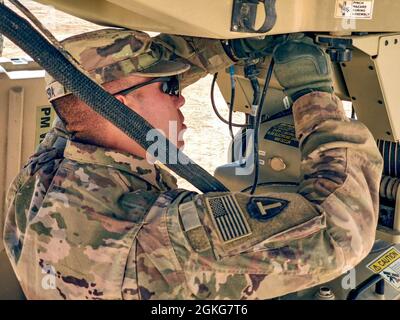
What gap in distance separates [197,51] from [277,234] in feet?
2.02

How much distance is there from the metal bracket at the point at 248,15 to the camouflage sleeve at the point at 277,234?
1.17ft

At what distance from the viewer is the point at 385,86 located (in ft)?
7.55

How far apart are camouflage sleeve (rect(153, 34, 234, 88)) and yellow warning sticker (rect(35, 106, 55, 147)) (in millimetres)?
1039

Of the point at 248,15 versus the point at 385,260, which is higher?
the point at 248,15

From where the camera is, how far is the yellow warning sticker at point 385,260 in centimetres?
269

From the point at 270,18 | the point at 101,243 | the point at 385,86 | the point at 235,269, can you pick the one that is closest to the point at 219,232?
the point at 235,269

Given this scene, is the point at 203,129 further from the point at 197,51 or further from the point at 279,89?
the point at 197,51

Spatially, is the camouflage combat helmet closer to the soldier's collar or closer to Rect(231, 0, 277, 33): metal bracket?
the soldier's collar

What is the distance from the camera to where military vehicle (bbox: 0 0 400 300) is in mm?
1890

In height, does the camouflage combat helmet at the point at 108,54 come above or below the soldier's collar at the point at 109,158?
above

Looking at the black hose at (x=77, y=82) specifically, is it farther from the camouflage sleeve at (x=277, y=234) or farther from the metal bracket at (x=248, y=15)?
the metal bracket at (x=248, y=15)

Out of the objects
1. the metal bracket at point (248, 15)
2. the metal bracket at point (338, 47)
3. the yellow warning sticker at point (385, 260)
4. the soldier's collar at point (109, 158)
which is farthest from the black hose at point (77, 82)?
the yellow warning sticker at point (385, 260)

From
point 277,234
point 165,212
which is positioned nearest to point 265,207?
point 277,234

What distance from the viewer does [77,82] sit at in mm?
1819
